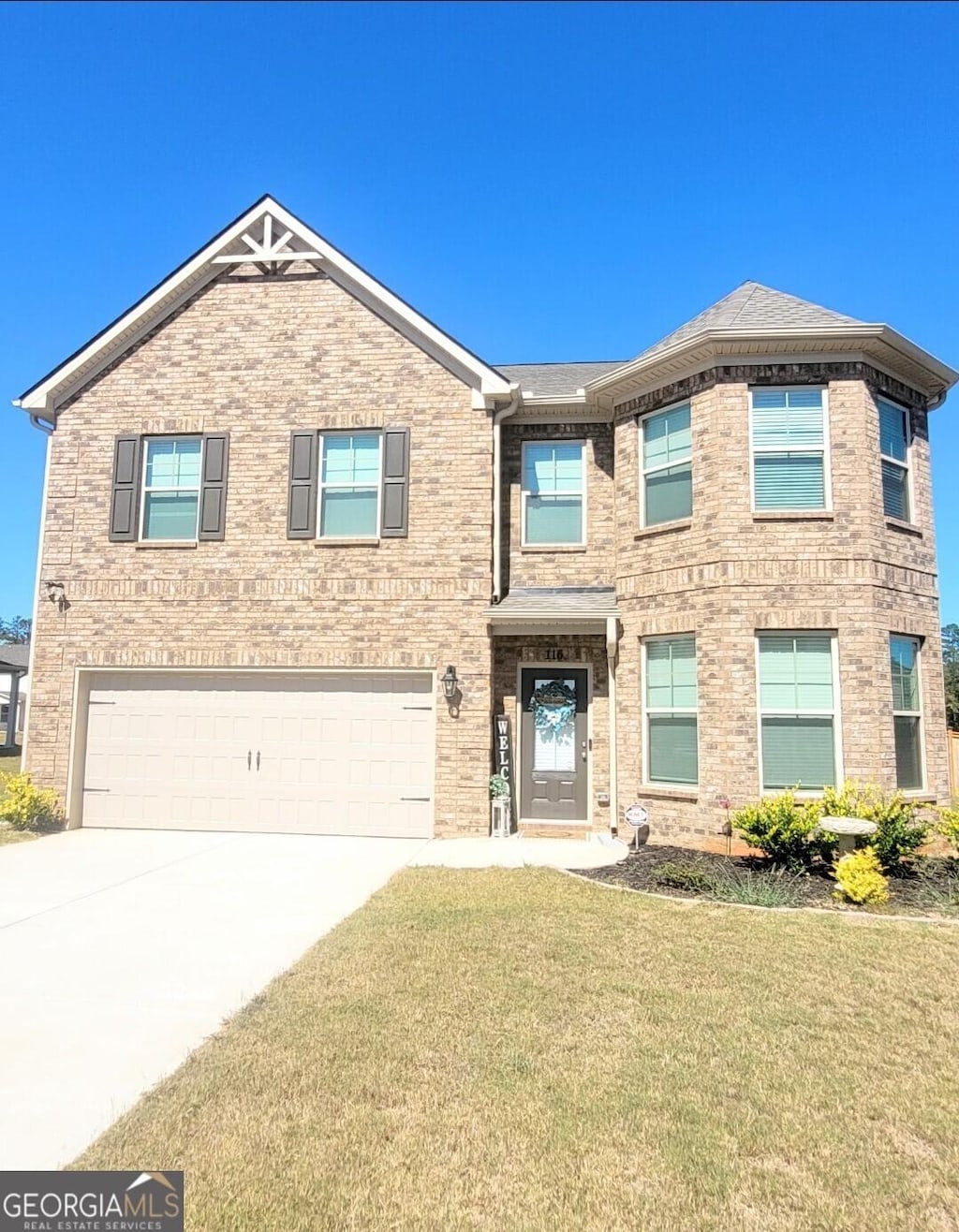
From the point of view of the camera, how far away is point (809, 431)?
10.3 m

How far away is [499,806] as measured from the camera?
36.1 feet

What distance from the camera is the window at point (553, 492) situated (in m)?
12.1

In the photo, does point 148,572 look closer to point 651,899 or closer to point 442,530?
point 442,530

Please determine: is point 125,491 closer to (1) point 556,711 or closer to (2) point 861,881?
(1) point 556,711

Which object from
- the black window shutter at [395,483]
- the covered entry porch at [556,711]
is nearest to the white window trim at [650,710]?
the covered entry porch at [556,711]

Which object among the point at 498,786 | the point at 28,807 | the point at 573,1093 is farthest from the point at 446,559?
the point at 573,1093

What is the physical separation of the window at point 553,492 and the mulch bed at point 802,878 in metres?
4.94

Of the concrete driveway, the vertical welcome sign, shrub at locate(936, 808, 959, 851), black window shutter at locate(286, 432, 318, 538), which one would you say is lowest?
the concrete driveway

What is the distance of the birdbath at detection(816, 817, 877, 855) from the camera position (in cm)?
809

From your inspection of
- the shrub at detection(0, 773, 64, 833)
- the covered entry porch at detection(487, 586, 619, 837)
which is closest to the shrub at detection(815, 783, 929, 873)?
the covered entry porch at detection(487, 586, 619, 837)

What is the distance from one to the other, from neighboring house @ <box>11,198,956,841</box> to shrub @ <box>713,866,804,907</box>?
1292mm

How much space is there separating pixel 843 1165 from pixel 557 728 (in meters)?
8.40

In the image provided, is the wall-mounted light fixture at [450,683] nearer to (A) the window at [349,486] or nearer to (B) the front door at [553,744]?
(B) the front door at [553,744]

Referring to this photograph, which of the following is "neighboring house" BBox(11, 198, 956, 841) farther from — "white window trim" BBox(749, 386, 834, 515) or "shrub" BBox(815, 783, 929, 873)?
"shrub" BBox(815, 783, 929, 873)
